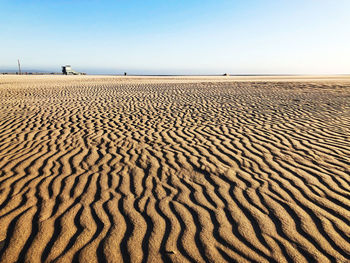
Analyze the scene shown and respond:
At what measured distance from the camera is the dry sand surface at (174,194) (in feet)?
8.13

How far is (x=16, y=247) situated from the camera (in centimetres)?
247

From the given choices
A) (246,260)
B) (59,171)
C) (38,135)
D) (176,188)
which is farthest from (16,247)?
(38,135)

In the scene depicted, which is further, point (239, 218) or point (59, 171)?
point (59, 171)

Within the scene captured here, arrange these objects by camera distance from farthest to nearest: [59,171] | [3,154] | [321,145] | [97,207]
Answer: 1. [321,145]
2. [3,154]
3. [59,171]
4. [97,207]

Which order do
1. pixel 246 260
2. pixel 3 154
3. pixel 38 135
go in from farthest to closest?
pixel 38 135 < pixel 3 154 < pixel 246 260

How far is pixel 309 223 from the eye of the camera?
285 centimetres

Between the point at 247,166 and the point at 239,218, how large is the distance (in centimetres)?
159

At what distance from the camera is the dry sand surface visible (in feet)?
8.13

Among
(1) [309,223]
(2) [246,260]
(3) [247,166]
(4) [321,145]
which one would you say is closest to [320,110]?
(4) [321,145]

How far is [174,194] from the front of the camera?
11.4ft

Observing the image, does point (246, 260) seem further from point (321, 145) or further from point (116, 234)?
point (321, 145)

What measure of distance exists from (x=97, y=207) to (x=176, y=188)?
1.15 meters

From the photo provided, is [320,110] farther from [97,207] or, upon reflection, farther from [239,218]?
[97,207]

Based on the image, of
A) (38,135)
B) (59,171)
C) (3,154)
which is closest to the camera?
(59,171)
